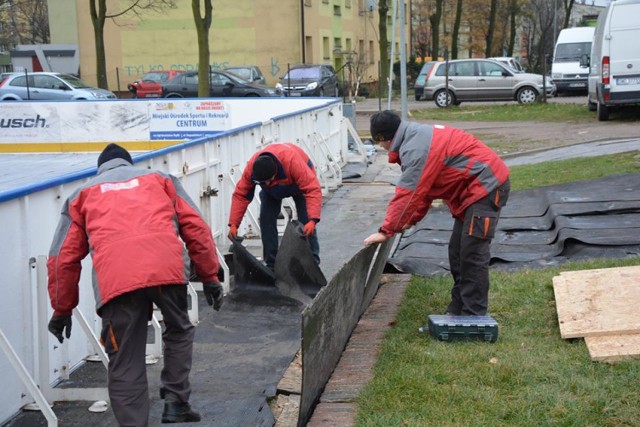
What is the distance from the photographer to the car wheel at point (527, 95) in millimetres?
32625

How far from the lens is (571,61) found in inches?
1452

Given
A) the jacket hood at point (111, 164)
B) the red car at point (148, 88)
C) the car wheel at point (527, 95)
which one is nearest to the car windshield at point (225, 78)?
the red car at point (148, 88)

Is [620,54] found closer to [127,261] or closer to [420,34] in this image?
[127,261]

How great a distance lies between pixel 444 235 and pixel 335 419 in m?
5.22

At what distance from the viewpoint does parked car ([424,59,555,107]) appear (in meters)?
32.6

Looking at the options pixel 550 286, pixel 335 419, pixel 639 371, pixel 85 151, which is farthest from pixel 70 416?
pixel 85 151

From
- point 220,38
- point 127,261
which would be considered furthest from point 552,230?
point 220,38

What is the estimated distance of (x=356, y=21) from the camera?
181 feet

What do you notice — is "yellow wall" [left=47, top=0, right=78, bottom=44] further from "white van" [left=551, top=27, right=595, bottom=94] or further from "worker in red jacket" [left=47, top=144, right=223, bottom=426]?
"worker in red jacket" [left=47, top=144, right=223, bottom=426]

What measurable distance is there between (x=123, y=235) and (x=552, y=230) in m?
6.06

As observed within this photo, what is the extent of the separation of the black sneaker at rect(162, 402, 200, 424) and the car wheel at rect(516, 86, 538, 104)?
29.4 metres

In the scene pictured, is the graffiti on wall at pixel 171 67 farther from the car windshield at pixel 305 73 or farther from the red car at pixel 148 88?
the car windshield at pixel 305 73

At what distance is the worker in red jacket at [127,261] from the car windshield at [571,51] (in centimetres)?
3417

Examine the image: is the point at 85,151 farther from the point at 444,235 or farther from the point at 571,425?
the point at 571,425
